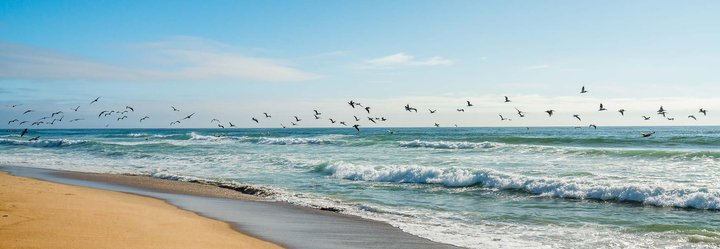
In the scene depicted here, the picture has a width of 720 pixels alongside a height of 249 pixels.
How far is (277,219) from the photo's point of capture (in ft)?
38.8

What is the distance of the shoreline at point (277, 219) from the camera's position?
9.43 metres

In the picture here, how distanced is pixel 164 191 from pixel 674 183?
50.7ft

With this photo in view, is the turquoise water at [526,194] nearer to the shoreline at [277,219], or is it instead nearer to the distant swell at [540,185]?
the distant swell at [540,185]

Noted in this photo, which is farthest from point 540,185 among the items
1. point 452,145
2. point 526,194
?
point 452,145

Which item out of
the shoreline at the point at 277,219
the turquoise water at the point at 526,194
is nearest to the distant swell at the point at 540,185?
the turquoise water at the point at 526,194

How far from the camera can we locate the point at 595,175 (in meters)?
19.4

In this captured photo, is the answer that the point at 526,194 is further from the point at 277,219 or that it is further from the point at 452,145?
the point at 452,145

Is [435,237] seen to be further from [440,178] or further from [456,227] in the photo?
[440,178]

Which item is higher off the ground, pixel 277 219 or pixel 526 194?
pixel 277 219

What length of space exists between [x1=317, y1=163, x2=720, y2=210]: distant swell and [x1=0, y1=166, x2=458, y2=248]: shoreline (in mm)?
6090

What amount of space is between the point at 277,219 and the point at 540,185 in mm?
8897

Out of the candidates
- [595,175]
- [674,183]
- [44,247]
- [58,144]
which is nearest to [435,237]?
[44,247]

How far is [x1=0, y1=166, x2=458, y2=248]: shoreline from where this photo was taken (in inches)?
371

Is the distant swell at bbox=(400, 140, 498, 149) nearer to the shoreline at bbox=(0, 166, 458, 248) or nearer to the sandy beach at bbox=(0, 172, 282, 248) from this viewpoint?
the shoreline at bbox=(0, 166, 458, 248)
